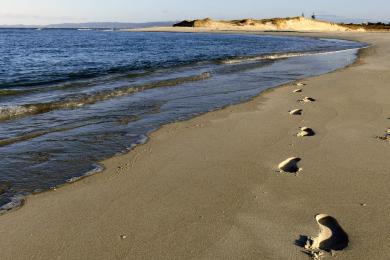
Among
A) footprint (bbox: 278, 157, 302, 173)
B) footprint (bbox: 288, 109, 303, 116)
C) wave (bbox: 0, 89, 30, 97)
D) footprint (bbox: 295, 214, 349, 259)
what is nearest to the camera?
footprint (bbox: 295, 214, 349, 259)

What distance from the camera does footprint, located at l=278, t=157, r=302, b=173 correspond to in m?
5.43

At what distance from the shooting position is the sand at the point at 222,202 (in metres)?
3.58

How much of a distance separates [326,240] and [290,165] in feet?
6.75

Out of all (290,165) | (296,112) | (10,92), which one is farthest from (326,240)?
(10,92)

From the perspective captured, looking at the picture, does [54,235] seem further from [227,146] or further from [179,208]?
[227,146]

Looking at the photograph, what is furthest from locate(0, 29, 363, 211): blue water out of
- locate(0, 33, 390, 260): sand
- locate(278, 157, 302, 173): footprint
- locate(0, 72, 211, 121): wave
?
locate(278, 157, 302, 173): footprint

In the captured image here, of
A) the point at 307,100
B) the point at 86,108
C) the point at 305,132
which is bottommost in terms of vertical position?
the point at 86,108

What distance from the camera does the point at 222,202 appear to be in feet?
14.6

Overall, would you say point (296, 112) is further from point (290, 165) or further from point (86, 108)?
point (86, 108)

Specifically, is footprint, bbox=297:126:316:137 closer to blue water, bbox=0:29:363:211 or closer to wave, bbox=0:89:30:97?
blue water, bbox=0:29:363:211

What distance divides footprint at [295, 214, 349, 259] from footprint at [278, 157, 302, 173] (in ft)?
4.78

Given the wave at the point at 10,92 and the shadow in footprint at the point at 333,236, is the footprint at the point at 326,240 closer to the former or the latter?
the shadow in footprint at the point at 333,236

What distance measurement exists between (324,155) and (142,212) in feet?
9.74

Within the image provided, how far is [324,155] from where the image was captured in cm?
594
